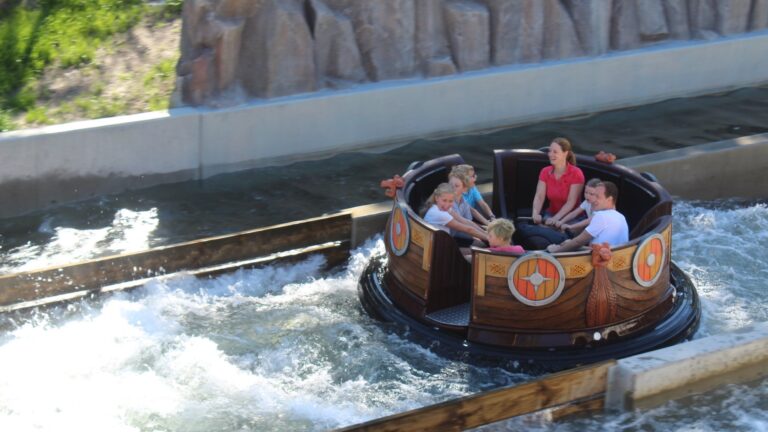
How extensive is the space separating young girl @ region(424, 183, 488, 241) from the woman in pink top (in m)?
0.77

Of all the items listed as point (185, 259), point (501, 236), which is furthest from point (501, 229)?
point (185, 259)

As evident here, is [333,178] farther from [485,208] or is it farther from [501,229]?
[501,229]

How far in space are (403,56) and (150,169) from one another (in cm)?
314

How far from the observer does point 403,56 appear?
1155 cm

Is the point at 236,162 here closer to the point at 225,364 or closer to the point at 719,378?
the point at 225,364

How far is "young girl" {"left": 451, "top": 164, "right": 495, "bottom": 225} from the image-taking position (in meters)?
7.68

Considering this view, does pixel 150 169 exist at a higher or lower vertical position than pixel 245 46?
lower

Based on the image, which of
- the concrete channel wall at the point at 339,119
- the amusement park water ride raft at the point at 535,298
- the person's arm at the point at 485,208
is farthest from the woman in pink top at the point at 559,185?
the concrete channel wall at the point at 339,119

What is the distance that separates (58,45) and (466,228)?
5578mm

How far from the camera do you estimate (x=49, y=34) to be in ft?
36.0

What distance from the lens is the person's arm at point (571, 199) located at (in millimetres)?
7848

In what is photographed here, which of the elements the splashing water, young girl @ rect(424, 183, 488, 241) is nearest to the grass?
the splashing water

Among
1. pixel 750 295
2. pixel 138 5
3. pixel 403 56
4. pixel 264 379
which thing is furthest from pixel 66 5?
pixel 750 295

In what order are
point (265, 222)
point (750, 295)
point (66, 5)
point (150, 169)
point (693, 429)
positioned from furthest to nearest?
point (66, 5) → point (150, 169) → point (265, 222) → point (750, 295) → point (693, 429)
